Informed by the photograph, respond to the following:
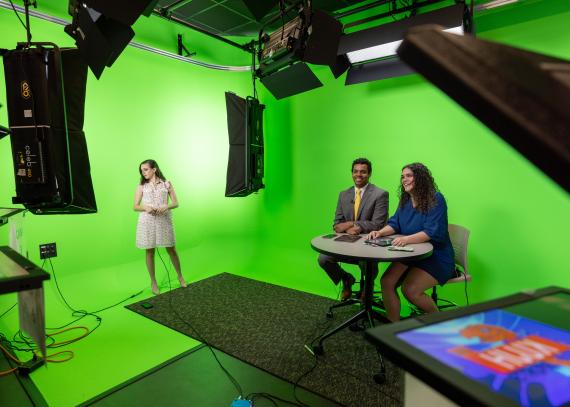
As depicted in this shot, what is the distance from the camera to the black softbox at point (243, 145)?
4052 mm

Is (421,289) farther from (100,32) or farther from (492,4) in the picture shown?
(100,32)

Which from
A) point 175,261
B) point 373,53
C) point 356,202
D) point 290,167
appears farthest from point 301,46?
point 175,261

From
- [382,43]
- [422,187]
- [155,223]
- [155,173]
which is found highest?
[382,43]

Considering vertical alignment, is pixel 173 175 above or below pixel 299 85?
below

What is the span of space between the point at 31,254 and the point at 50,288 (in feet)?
1.23

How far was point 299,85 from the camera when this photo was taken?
347 cm

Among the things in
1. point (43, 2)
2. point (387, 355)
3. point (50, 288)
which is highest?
point (43, 2)

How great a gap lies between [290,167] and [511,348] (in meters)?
3.92

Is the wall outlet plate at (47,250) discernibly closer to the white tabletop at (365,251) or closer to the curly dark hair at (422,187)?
the white tabletop at (365,251)

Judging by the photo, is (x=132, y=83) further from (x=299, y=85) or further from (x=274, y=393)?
(x=274, y=393)

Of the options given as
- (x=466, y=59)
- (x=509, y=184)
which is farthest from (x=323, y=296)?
(x=466, y=59)

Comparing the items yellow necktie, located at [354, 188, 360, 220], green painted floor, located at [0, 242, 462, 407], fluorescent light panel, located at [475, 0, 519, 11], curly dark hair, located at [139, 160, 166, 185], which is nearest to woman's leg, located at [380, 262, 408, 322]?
yellow necktie, located at [354, 188, 360, 220]

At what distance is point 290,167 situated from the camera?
14.9 feet

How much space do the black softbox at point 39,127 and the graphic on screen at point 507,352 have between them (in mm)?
2110
